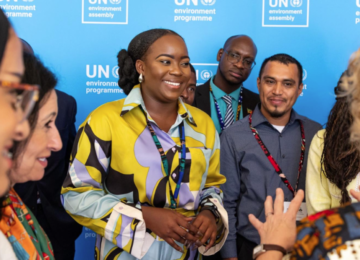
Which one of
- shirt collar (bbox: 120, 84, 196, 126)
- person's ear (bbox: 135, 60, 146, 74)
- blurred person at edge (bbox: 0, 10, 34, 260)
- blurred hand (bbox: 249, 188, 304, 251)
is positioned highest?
person's ear (bbox: 135, 60, 146, 74)

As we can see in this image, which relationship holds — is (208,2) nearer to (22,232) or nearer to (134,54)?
(134,54)

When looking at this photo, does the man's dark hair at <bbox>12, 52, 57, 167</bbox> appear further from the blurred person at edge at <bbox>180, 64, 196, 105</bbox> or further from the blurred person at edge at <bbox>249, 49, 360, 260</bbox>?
the blurred person at edge at <bbox>180, 64, 196, 105</bbox>

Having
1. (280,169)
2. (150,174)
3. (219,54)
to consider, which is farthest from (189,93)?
(150,174)

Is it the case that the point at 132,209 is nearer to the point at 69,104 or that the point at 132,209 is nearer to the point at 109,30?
the point at 69,104

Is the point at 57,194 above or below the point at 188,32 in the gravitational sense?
below

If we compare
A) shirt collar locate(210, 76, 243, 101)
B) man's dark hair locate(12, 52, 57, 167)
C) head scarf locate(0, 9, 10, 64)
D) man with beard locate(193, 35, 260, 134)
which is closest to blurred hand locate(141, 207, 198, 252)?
man's dark hair locate(12, 52, 57, 167)

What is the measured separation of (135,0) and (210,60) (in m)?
0.85

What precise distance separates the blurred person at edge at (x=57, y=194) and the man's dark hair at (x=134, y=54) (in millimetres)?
631

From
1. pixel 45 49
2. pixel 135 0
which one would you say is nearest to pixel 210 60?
pixel 135 0

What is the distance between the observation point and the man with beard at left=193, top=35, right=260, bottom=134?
10.6 ft

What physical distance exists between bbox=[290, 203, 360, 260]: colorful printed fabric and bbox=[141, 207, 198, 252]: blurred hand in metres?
0.81

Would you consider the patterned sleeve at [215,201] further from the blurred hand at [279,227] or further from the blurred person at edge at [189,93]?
the blurred person at edge at [189,93]

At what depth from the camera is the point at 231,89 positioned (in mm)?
3352

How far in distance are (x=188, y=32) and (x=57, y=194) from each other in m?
1.92
